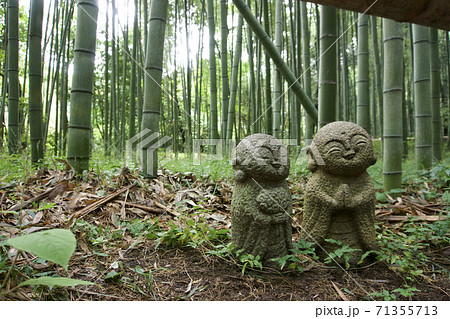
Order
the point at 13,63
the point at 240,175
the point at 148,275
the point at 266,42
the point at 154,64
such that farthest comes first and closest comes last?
1. the point at 13,63
2. the point at 266,42
3. the point at 154,64
4. the point at 240,175
5. the point at 148,275

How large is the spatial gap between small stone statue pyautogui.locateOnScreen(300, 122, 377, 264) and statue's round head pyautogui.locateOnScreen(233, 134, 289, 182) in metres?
0.29

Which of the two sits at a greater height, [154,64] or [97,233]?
[154,64]

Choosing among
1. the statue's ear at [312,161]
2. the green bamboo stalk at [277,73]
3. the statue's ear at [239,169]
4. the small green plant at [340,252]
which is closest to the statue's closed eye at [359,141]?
the statue's ear at [312,161]

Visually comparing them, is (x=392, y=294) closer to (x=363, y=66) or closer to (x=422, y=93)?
(x=422, y=93)

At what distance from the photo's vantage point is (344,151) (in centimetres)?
175

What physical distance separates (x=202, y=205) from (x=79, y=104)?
134 centimetres

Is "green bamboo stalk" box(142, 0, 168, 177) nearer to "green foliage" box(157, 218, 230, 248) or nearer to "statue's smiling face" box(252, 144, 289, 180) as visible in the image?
"green foliage" box(157, 218, 230, 248)

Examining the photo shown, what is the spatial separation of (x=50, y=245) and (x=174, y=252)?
103 centimetres

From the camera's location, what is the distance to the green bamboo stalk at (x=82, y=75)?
250 centimetres

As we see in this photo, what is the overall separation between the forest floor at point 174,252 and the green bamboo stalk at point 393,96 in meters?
0.41

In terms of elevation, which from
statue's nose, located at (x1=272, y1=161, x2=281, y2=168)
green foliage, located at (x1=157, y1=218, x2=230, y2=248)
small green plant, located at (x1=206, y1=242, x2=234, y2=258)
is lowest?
small green plant, located at (x1=206, y1=242, x2=234, y2=258)

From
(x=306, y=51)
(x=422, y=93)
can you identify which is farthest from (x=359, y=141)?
(x=306, y=51)

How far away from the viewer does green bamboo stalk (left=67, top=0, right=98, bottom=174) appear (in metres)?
2.50

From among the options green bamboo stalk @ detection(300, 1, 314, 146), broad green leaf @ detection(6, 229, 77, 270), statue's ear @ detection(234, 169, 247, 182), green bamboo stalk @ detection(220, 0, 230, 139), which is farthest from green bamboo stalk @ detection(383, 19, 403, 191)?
broad green leaf @ detection(6, 229, 77, 270)
